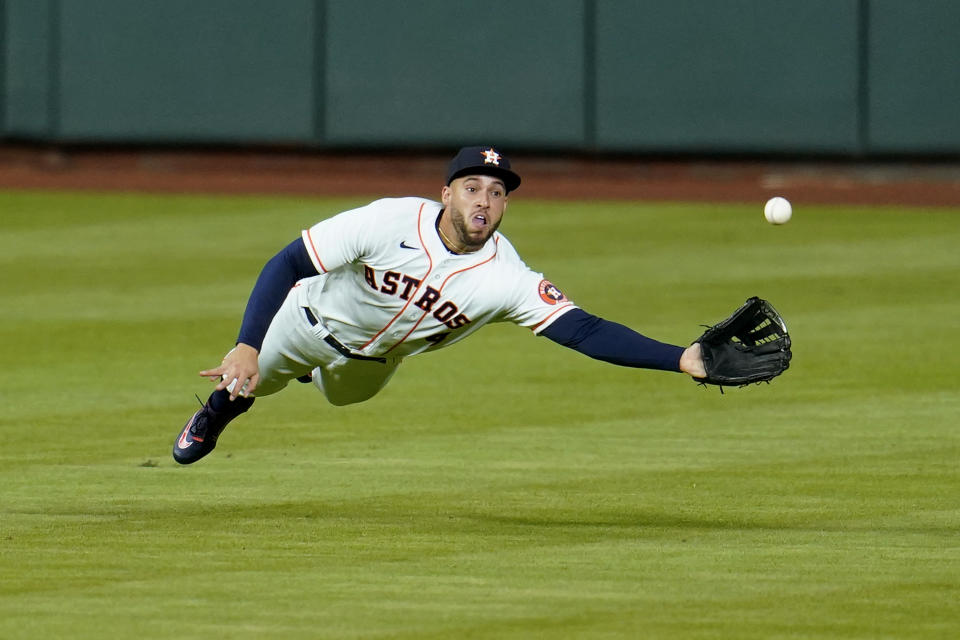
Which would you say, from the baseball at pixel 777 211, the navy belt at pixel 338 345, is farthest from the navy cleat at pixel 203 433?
the baseball at pixel 777 211

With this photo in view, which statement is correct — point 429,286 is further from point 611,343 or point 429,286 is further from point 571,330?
point 611,343

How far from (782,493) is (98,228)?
38.3 ft

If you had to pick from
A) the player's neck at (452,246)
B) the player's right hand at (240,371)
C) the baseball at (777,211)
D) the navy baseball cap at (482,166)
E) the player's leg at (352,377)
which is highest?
the navy baseball cap at (482,166)

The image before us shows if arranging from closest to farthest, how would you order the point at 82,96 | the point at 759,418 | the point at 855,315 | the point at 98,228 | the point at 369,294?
1. the point at 369,294
2. the point at 759,418
3. the point at 855,315
4. the point at 98,228
5. the point at 82,96

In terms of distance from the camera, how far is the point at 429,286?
693 cm

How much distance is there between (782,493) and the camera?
7570mm

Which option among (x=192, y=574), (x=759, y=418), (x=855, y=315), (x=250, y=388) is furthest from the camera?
(x=855, y=315)

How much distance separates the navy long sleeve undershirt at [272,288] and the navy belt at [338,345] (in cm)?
65

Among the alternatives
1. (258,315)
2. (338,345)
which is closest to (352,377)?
(338,345)


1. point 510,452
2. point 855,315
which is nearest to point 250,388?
point 510,452

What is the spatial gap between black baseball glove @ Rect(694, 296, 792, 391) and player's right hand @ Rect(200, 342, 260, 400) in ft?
4.99

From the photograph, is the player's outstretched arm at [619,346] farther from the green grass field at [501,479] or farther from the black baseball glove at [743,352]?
the green grass field at [501,479]

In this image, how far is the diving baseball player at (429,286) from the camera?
6578 millimetres

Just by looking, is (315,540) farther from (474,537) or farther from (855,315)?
(855,315)
